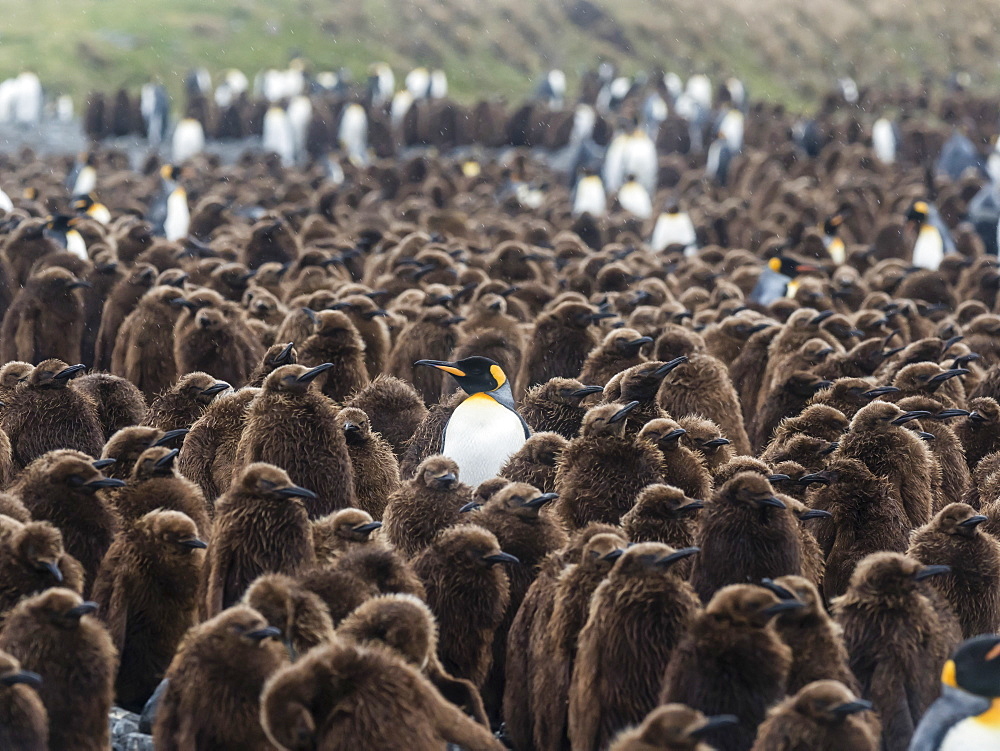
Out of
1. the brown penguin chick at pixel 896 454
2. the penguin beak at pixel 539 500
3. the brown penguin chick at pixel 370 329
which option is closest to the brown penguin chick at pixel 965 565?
the brown penguin chick at pixel 896 454

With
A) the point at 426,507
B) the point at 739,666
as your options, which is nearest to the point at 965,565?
the point at 739,666

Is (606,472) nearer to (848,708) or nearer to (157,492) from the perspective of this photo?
(157,492)

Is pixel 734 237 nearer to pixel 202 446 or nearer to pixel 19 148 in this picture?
pixel 202 446

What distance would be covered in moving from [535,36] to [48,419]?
46298mm

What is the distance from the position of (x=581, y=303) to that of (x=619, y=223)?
11.5m

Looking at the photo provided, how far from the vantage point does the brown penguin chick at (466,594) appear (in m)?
5.02

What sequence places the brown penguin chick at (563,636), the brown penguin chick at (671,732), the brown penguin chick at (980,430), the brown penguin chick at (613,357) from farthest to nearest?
the brown penguin chick at (613,357) < the brown penguin chick at (980,430) < the brown penguin chick at (563,636) < the brown penguin chick at (671,732)

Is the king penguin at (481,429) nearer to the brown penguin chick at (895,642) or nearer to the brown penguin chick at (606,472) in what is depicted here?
the brown penguin chick at (606,472)

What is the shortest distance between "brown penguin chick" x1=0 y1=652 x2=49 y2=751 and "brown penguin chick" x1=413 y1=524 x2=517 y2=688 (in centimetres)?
161

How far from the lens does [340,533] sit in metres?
5.30

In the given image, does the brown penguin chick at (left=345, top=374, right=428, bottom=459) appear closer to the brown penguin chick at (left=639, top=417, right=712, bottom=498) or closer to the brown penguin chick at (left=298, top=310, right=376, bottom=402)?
the brown penguin chick at (left=298, top=310, right=376, bottom=402)

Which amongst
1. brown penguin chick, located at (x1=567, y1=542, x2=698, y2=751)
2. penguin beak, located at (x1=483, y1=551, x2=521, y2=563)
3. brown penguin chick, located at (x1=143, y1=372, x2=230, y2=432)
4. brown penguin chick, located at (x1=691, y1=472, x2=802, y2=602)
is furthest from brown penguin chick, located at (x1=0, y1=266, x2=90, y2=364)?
brown penguin chick, located at (x1=567, y1=542, x2=698, y2=751)

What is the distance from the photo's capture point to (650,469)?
597cm

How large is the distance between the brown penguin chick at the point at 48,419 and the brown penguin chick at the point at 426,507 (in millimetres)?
2072
